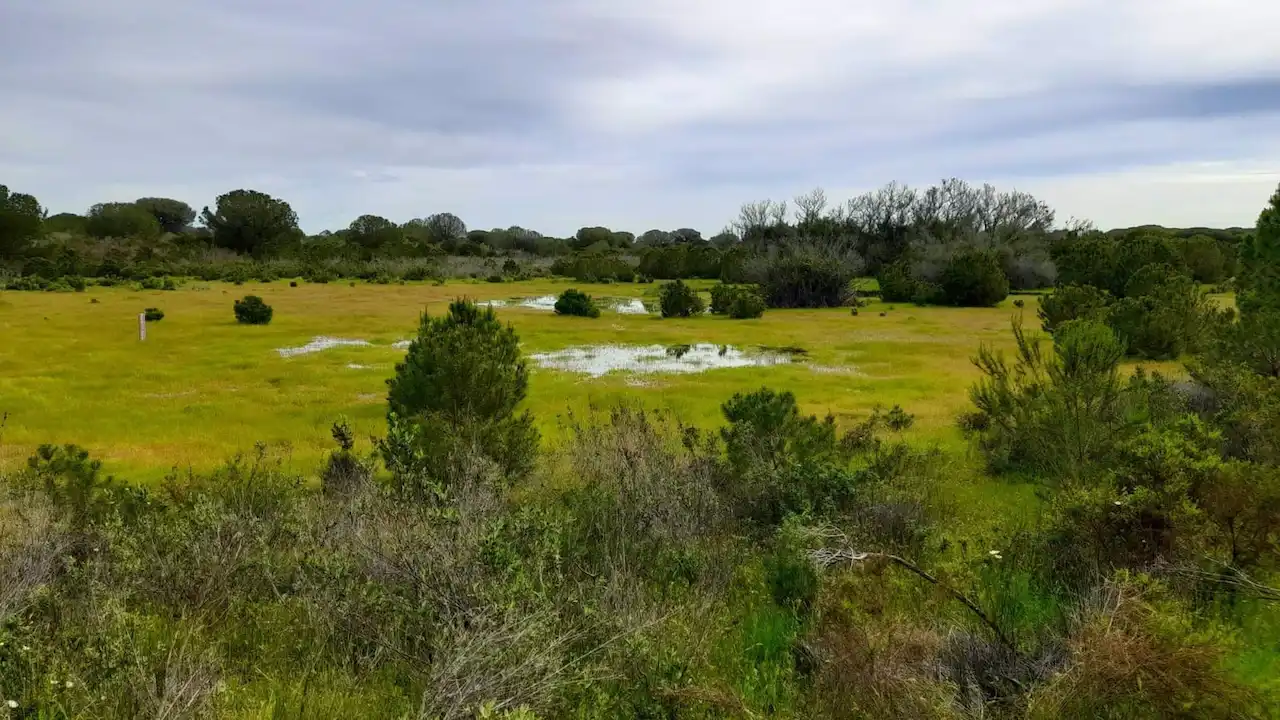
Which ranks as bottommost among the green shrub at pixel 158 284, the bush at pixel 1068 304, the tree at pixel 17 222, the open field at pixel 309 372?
the open field at pixel 309 372

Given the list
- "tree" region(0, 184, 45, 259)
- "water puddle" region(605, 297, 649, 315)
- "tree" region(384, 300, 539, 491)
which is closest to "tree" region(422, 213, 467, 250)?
"tree" region(0, 184, 45, 259)

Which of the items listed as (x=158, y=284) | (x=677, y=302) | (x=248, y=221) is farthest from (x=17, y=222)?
(x=677, y=302)

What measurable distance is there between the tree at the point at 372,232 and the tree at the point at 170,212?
106 feet

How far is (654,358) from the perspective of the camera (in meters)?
21.9

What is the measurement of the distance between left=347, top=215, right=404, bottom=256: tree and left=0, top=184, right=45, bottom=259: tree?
125 ft

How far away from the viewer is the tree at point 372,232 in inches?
3548

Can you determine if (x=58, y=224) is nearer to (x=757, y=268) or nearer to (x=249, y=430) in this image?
(x=757, y=268)

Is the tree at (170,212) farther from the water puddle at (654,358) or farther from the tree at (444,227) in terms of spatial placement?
the water puddle at (654,358)

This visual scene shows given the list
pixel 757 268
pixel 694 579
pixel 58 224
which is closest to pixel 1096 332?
pixel 694 579

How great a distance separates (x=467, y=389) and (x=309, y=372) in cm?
1075

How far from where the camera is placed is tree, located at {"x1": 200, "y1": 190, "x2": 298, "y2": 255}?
261 ft

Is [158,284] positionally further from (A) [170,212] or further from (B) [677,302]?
(A) [170,212]

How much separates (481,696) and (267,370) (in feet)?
58.1

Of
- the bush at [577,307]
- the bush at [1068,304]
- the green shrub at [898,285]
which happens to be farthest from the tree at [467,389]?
the green shrub at [898,285]
